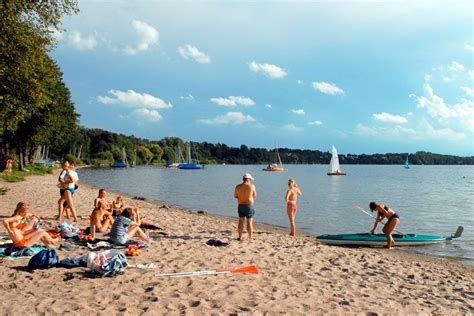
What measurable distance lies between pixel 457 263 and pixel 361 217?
37.0 feet

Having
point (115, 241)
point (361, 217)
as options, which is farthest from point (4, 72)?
point (361, 217)

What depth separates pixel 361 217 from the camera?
2356 centimetres

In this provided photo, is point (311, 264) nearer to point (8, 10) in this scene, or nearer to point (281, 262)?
point (281, 262)

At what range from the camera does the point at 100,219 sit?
11.3 metres

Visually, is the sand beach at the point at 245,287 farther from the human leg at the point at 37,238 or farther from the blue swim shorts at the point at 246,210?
the blue swim shorts at the point at 246,210

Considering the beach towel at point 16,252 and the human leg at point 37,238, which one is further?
the human leg at point 37,238

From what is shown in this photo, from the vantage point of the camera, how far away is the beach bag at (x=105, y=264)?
731 cm

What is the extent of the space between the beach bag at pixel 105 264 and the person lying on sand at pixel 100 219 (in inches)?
135

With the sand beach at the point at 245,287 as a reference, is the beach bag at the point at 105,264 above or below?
above

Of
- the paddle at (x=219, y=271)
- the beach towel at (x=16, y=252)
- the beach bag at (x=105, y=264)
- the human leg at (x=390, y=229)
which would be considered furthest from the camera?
the human leg at (x=390, y=229)

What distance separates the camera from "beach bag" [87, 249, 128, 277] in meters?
7.31

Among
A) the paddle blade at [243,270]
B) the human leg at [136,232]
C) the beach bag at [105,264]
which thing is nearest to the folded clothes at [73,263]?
the beach bag at [105,264]

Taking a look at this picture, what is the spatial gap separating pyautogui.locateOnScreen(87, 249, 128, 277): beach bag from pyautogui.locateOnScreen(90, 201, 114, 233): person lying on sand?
344 cm

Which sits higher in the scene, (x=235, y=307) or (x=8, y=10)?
(x=8, y=10)
